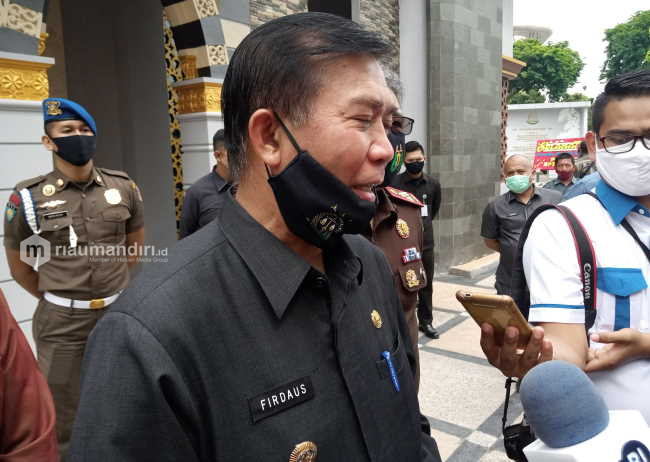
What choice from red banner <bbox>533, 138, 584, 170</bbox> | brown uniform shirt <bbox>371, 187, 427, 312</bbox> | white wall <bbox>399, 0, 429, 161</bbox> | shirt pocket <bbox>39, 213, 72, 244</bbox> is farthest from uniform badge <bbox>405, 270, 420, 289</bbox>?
red banner <bbox>533, 138, 584, 170</bbox>

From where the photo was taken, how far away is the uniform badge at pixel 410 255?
2922 millimetres

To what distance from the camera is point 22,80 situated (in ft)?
10.5

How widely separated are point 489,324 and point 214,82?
4.33 metres

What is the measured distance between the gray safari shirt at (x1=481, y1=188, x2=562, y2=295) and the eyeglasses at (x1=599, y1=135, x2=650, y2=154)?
8.78 ft

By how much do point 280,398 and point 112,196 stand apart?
2732mm

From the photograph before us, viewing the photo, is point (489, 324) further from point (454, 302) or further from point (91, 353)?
point (454, 302)

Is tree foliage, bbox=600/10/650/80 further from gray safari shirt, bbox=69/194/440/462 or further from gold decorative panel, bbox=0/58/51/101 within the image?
gray safari shirt, bbox=69/194/440/462

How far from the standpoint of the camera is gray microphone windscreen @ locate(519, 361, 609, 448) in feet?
2.78

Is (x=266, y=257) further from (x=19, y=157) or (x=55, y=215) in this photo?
(x=19, y=157)

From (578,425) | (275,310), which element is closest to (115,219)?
(275,310)

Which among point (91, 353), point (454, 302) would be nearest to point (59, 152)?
point (91, 353)

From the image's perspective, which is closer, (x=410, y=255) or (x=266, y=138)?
(x=266, y=138)

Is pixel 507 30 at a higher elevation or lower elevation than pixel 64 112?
higher

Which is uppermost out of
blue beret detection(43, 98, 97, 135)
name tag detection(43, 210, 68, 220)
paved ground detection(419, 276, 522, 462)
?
blue beret detection(43, 98, 97, 135)
